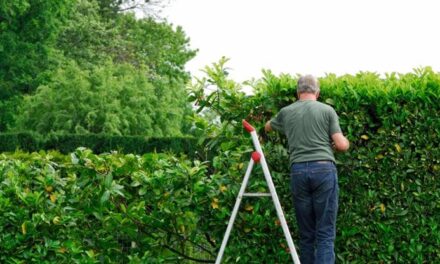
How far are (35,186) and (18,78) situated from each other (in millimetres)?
27940

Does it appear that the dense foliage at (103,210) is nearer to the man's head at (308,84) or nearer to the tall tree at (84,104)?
the man's head at (308,84)

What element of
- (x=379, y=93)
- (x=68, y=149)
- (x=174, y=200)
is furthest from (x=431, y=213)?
(x=68, y=149)

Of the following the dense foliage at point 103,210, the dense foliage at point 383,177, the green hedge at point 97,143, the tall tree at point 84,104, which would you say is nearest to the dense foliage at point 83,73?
the tall tree at point 84,104

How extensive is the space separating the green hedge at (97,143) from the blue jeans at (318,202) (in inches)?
822

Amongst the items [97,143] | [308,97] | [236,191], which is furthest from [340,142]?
[97,143]

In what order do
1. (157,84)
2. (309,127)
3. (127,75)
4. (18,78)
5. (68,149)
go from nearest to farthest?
(309,127) < (68,149) < (18,78) < (127,75) < (157,84)

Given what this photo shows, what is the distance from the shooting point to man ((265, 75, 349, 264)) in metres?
6.53

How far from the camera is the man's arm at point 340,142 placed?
652cm

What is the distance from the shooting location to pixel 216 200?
724 cm

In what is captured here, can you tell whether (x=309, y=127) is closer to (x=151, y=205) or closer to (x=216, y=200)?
(x=216, y=200)

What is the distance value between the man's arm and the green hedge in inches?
828

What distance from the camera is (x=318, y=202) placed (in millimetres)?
6547

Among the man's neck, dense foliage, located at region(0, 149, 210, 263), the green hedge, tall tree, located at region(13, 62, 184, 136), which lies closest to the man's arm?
the man's neck

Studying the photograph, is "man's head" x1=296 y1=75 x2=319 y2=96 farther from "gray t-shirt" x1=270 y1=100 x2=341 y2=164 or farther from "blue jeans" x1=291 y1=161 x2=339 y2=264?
"blue jeans" x1=291 y1=161 x2=339 y2=264
